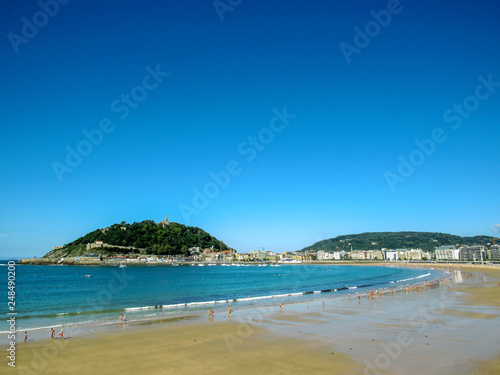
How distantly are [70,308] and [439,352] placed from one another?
33.6 m

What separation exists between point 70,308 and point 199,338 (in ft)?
70.7

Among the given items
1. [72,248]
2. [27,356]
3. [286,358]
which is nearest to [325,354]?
[286,358]

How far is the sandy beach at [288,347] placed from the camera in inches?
520

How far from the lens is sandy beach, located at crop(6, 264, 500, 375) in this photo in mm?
13211

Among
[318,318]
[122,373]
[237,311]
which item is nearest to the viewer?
[122,373]

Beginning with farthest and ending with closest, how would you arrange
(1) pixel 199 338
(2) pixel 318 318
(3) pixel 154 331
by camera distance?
(2) pixel 318 318 < (3) pixel 154 331 < (1) pixel 199 338

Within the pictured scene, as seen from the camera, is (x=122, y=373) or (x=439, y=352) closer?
(x=122, y=373)

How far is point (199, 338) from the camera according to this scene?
19.0 m

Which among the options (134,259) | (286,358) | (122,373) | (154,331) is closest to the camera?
(122,373)

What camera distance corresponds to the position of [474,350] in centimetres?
1473

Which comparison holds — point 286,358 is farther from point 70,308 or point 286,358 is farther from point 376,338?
point 70,308

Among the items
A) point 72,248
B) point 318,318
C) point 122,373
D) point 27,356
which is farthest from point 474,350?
point 72,248

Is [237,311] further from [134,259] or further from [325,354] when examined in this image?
[134,259]

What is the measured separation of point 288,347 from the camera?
53.8 ft
